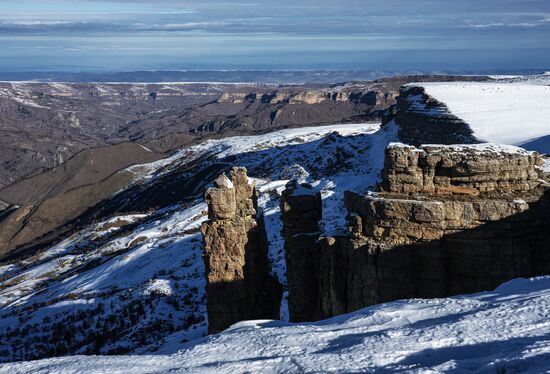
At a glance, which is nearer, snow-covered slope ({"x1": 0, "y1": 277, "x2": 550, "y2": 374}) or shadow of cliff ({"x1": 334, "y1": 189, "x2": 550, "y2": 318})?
snow-covered slope ({"x1": 0, "y1": 277, "x2": 550, "y2": 374})

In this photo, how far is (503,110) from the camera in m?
77.9

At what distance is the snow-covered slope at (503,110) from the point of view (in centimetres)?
5922

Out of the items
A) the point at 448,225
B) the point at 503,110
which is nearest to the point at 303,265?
the point at 448,225

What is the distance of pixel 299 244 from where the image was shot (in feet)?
68.2

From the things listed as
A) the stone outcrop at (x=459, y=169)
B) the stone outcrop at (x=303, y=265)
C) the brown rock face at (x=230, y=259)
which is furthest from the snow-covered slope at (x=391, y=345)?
the brown rock face at (x=230, y=259)

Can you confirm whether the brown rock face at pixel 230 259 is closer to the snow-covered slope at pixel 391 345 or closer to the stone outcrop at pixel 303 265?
the stone outcrop at pixel 303 265

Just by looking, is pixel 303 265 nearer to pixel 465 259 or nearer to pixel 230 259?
pixel 230 259

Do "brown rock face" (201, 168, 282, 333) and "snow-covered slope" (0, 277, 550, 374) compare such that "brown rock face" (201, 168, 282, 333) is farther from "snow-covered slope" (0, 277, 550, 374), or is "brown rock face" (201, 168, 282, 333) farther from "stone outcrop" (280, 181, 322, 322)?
"snow-covered slope" (0, 277, 550, 374)

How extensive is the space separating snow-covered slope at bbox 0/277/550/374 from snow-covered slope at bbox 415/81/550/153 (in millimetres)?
42453

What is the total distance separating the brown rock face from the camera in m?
21.2

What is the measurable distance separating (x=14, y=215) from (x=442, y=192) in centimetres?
11715

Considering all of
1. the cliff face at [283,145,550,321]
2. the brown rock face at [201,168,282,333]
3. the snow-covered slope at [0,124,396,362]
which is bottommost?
the snow-covered slope at [0,124,396,362]

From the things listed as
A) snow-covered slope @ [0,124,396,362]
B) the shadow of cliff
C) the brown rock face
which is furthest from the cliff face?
the brown rock face

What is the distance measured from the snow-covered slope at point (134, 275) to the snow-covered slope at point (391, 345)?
736cm
